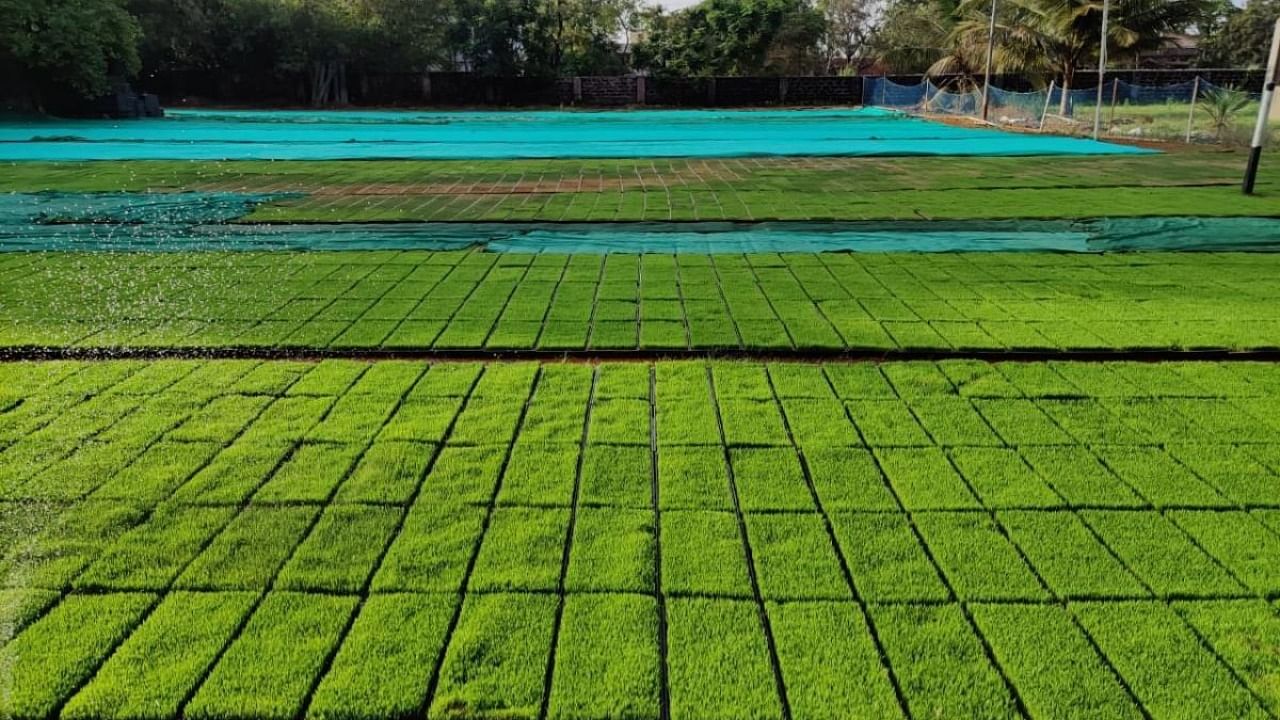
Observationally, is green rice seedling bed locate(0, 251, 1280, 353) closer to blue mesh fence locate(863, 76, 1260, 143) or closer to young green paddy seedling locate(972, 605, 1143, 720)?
young green paddy seedling locate(972, 605, 1143, 720)

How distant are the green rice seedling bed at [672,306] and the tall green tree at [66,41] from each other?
20509 mm

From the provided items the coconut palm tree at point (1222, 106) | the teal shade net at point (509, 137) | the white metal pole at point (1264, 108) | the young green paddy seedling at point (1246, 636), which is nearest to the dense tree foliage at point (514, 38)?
the teal shade net at point (509, 137)

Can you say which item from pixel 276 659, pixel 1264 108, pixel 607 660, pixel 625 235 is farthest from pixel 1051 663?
pixel 1264 108

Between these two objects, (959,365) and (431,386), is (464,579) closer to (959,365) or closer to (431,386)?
(431,386)

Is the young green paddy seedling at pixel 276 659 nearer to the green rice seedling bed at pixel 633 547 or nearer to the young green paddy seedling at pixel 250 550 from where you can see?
the green rice seedling bed at pixel 633 547

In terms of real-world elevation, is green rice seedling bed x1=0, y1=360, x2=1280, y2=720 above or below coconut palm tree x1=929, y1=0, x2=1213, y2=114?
below

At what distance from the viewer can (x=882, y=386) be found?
427cm

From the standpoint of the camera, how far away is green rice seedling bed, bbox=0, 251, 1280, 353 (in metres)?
4.80

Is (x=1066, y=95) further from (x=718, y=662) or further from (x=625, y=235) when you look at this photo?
(x=718, y=662)

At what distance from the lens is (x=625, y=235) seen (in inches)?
314

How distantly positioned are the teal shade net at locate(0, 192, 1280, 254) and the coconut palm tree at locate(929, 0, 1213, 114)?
14.3 m

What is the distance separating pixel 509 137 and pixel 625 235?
13.7m

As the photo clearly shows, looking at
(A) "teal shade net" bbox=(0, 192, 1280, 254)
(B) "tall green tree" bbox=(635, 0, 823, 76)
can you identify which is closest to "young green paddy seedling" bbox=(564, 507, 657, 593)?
(A) "teal shade net" bbox=(0, 192, 1280, 254)

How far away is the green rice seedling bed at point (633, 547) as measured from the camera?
2254 millimetres
